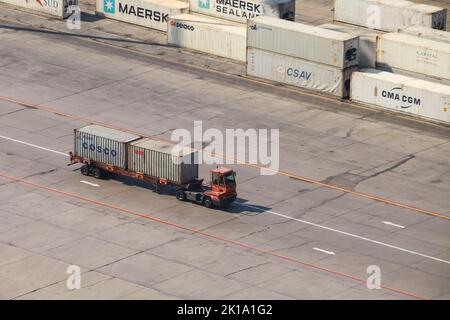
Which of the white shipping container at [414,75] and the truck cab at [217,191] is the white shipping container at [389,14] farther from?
the truck cab at [217,191]

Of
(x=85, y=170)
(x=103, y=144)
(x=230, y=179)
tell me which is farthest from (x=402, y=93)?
(x=85, y=170)

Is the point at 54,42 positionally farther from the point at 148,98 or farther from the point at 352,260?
the point at 352,260

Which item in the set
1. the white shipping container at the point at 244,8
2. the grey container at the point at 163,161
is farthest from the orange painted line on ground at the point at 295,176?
the white shipping container at the point at 244,8

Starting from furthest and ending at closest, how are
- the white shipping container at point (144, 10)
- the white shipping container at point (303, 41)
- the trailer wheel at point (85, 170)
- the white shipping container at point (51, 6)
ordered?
1. the white shipping container at point (51, 6)
2. the white shipping container at point (144, 10)
3. the white shipping container at point (303, 41)
4. the trailer wheel at point (85, 170)

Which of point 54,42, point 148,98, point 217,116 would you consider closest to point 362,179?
point 217,116

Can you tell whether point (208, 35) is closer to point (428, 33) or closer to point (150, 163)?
point (428, 33)

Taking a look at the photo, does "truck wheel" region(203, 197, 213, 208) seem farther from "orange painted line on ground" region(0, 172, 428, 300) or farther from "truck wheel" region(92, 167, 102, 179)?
"truck wheel" region(92, 167, 102, 179)

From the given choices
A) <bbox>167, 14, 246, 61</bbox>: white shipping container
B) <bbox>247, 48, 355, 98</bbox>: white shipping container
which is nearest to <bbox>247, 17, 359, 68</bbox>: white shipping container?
<bbox>247, 48, 355, 98</bbox>: white shipping container
